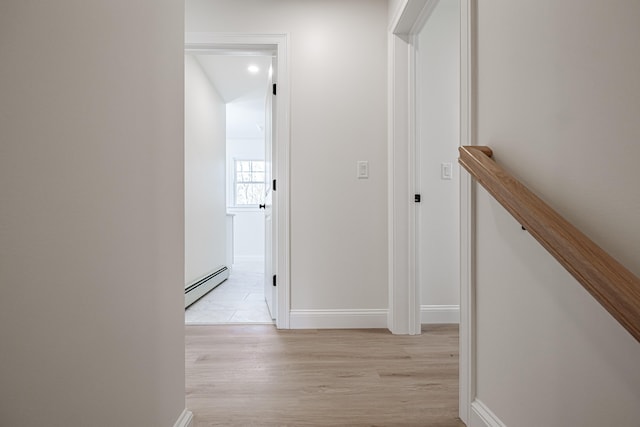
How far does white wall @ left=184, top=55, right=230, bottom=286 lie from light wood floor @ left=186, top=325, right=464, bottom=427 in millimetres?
1286

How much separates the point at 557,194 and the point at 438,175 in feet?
6.00

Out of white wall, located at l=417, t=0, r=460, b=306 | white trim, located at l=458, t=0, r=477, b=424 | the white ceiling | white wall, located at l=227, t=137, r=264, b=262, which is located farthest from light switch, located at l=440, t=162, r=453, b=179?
white wall, located at l=227, t=137, r=264, b=262

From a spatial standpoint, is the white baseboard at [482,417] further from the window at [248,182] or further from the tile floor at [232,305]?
the window at [248,182]

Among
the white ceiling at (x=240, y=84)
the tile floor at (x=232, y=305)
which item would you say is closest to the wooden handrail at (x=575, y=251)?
the tile floor at (x=232, y=305)

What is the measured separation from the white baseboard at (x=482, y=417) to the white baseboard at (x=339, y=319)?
1314mm

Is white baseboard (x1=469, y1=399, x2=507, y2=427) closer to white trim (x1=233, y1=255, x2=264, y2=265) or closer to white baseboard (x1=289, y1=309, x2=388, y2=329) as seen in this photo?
white baseboard (x1=289, y1=309, x2=388, y2=329)

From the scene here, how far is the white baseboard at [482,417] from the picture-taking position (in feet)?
3.81

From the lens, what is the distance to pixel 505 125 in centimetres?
114

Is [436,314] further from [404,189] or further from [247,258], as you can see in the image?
[247,258]

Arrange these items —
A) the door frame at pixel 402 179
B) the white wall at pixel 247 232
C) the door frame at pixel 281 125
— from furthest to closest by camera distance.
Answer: the white wall at pixel 247 232, the door frame at pixel 281 125, the door frame at pixel 402 179

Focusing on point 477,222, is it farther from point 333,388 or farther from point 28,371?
point 28,371

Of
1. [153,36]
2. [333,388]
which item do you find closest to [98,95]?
[153,36]

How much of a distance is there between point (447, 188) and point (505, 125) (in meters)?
1.62

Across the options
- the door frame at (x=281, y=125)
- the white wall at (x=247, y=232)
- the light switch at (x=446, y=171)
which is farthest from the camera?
the white wall at (x=247, y=232)
